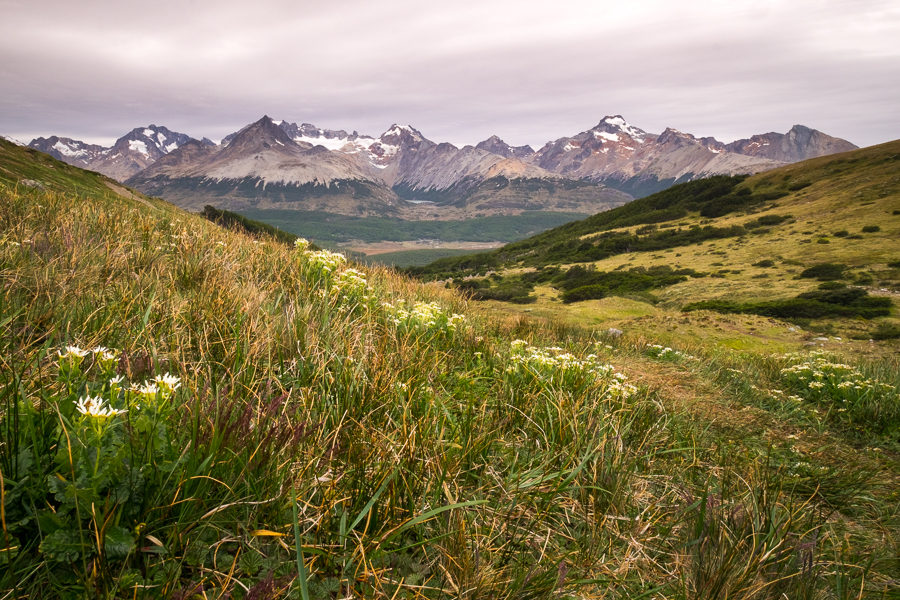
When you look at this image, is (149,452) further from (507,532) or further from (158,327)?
(158,327)

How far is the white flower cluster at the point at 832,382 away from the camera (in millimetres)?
6746

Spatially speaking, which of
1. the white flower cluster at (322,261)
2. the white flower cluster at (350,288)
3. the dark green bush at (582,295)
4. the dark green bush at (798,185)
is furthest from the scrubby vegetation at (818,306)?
the dark green bush at (798,185)

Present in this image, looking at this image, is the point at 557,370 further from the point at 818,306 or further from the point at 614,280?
the point at 614,280

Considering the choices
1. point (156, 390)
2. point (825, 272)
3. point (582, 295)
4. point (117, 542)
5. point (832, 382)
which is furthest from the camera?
point (582, 295)

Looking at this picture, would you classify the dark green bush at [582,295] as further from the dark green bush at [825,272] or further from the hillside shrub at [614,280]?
the dark green bush at [825,272]

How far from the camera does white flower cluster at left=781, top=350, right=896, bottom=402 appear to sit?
6746 millimetres

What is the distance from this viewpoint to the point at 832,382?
24.9 feet

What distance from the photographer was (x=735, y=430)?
532 cm

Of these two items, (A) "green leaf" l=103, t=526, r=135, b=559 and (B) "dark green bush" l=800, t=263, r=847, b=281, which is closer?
(A) "green leaf" l=103, t=526, r=135, b=559

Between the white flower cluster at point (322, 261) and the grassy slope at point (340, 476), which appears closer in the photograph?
the grassy slope at point (340, 476)

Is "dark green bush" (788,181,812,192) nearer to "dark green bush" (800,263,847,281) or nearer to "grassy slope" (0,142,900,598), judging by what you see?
"dark green bush" (800,263,847,281)

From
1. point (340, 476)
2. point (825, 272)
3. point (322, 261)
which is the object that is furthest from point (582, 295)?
point (340, 476)

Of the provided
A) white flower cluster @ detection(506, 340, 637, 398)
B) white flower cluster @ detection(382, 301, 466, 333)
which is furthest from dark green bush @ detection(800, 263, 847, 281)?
white flower cluster @ detection(382, 301, 466, 333)

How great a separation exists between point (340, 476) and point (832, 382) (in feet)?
30.4
